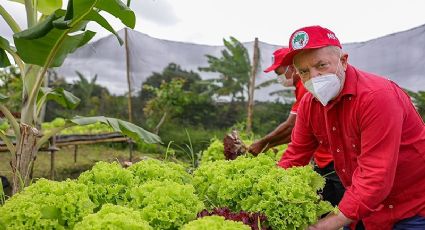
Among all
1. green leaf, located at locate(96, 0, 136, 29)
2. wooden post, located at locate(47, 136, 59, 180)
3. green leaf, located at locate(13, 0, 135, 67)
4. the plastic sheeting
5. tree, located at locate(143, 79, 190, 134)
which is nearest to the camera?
green leaf, located at locate(13, 0, 135, 67)

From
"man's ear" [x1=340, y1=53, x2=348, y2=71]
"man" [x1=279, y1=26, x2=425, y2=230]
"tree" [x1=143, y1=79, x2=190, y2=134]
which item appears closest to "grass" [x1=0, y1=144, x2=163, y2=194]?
"tree" [x1=143, y1=79, x2=190, y2=134]

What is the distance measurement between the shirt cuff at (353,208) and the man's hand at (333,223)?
0.03 meters

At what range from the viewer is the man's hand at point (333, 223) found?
248cm

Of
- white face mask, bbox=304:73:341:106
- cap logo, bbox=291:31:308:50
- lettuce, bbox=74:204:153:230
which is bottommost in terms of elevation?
lettuce, bbox=74:204:153:230

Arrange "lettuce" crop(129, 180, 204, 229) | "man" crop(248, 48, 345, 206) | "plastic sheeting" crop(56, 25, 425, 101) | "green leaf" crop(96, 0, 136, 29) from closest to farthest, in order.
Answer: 1. "lettuce" crop(129, 180, 204, 229)
2. "green leaf" crop(96, 0, 136, 29)
3. "man" crop(248, 48, 345, 206)
4. "plastic sheeting" crop(56, 25, 425, 101)

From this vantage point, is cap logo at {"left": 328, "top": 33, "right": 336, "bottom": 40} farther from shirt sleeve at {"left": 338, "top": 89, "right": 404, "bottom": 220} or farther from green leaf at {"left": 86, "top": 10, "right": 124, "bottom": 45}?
green leaf at {"left": 86, "top": 10, "right": 124, "bottom": 45}

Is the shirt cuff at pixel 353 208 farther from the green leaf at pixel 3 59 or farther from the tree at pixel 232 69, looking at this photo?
the tree at pixel 232 69

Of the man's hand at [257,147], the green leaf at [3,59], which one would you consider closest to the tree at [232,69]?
the man's hand at [257,147]

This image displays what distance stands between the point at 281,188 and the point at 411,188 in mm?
800

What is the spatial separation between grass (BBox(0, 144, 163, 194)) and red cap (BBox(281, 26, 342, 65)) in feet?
18.6

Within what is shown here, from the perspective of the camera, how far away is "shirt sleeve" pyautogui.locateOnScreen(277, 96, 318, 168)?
324 cm

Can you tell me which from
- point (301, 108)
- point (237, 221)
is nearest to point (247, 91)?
point (301, 108)

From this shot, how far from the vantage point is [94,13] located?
131 inches

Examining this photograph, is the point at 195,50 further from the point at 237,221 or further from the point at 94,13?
the point at 237,221
